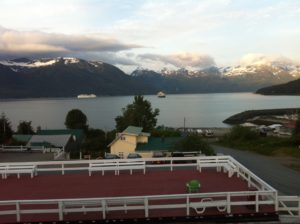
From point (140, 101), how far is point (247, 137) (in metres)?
21.0

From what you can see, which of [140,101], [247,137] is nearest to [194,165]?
[247,137]

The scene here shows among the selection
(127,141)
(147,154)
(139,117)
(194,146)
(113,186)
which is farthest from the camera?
(139,117)

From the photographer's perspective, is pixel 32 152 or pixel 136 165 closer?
pixel 136 165

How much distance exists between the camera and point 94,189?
15.0 meters

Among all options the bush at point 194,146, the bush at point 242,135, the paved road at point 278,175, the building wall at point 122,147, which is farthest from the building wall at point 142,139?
the bush at point 242,135

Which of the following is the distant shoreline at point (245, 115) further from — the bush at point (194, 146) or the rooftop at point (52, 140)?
the bush at point (194, 146)

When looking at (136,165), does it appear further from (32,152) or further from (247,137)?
(247,137)

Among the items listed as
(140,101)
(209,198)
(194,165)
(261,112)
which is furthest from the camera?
(261,112)

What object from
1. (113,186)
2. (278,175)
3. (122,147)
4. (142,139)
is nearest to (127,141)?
(122,147)

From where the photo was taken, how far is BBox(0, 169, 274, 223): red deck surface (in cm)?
1183

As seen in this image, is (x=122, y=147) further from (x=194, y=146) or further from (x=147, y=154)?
(x=194, y=146)

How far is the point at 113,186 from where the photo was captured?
15414mm

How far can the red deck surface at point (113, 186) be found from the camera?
1183cm

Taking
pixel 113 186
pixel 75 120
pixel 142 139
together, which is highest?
pixel 113 186
